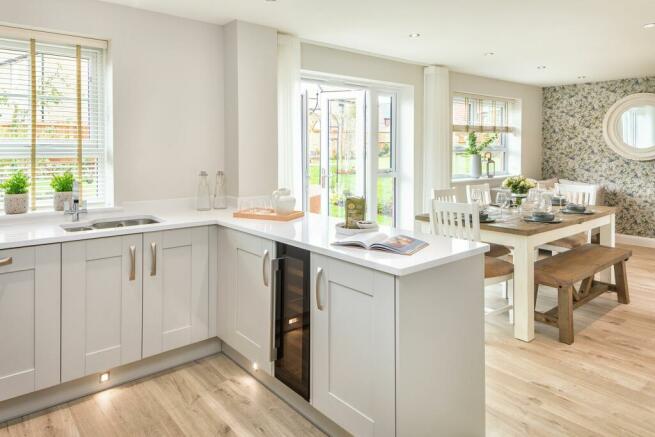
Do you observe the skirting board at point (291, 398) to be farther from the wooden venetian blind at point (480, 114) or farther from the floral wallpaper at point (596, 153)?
the floral wallpaper at point (596, 153)

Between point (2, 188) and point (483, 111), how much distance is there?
5.80 m

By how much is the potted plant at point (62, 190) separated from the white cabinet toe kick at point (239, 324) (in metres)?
0.71

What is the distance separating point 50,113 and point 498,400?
10.5 feet

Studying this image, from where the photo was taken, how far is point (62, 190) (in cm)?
296

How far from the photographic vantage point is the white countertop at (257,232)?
183 cm

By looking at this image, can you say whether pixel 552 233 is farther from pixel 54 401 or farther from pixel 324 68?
pixel 54 401

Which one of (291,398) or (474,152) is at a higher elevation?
(474,152)

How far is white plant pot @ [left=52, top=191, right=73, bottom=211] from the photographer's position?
9.65 feet

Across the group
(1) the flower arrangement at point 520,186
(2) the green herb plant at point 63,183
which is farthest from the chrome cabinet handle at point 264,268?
(1) the flower arrangement at point 520,186

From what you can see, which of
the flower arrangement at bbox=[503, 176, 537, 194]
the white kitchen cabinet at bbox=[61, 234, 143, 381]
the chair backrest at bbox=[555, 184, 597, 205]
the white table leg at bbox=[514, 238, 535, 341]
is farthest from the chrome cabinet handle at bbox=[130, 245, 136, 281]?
the chair backrest at bbox=[555, 184, 597, 205]

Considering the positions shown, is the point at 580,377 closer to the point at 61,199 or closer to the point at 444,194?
the point at 444,194

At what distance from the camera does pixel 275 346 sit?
2.42 metres

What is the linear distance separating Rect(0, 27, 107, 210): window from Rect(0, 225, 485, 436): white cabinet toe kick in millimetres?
918

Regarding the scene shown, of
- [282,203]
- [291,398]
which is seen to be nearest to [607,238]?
[282,203]
